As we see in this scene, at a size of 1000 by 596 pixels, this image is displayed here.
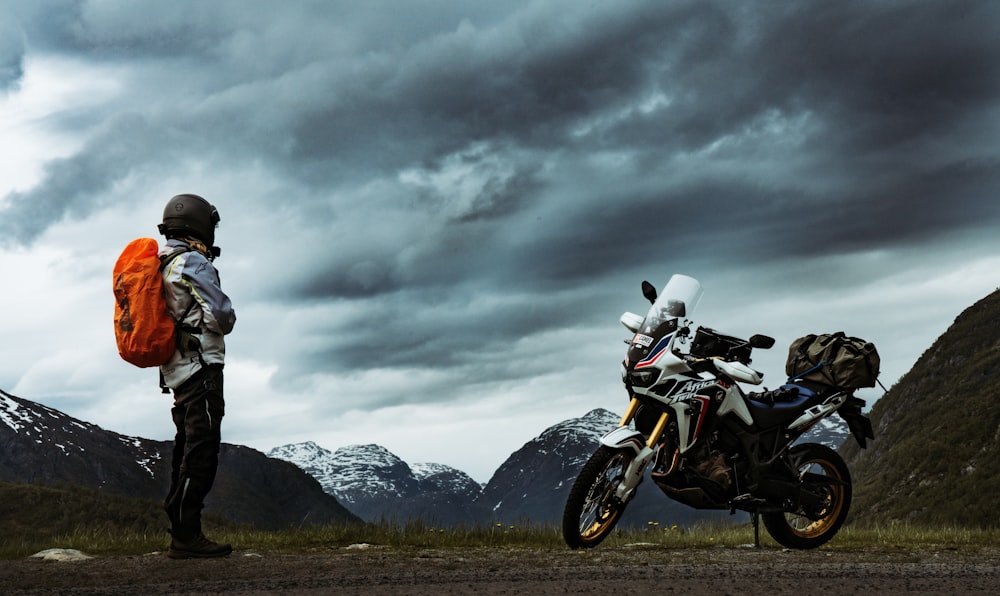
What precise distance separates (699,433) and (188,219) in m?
5.25

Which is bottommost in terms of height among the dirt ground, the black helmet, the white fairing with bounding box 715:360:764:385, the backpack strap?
the dirt ground

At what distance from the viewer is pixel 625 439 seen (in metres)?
8.58

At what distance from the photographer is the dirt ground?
5.96 meters

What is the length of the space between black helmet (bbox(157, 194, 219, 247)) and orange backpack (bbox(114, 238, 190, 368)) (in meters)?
0.64

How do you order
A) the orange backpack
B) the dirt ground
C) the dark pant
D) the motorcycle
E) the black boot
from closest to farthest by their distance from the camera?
1. the dirt ground
2. the black boot
3. the orange backpack
4. the dark pant
5. the motorcycle

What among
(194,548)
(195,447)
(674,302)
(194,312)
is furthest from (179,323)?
(674,302)

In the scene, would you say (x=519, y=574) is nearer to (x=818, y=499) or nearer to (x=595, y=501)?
(x=595, y=501)

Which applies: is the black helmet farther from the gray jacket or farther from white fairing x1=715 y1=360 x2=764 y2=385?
white fairing x1=715 y1=360 x2=764 y2=385

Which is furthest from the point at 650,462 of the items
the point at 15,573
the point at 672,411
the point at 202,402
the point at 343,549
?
the point at 15,573

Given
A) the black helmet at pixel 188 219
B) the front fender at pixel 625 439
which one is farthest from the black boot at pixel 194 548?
the front fender at pixel 625 439

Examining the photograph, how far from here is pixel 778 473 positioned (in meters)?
9.60

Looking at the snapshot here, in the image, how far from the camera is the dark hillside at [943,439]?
84.4 meters

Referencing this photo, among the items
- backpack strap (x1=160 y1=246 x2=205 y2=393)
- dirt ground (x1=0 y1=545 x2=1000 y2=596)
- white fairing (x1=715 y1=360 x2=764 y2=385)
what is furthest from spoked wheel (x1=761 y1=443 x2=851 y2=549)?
backpack strap (x1=160 y1=246 x2=205 y2=393)

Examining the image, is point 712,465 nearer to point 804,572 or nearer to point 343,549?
point 804,572
